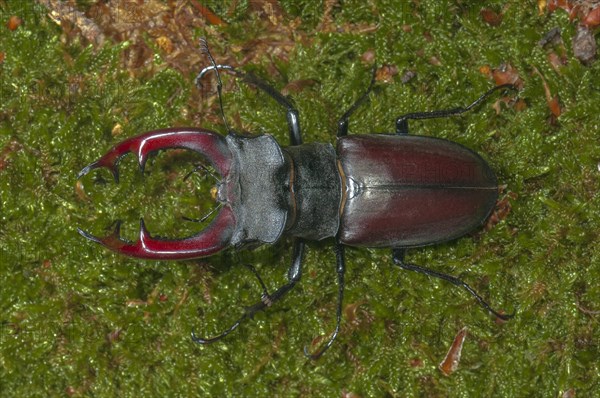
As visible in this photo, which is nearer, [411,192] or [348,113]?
[411,192]

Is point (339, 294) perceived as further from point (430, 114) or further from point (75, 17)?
point (75, 17)

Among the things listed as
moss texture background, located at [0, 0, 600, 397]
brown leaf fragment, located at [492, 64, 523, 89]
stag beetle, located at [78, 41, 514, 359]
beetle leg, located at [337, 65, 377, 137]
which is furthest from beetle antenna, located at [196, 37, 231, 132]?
brown leaf fragment, located at [492, 64, 523, 89]

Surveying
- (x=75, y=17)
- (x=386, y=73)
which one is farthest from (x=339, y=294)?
(x=75, y=17)

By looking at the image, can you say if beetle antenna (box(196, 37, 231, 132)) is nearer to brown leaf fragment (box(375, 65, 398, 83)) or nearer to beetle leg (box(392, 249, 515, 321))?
brown leaf fragment (box(375, 65, 398, 83))

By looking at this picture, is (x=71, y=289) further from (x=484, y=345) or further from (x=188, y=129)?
(x=484, y=345)

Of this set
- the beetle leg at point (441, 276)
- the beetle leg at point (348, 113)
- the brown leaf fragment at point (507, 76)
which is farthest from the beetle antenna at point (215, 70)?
the brown leaf fragment at point (507, 76)

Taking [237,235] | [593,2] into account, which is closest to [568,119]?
[593,2]
